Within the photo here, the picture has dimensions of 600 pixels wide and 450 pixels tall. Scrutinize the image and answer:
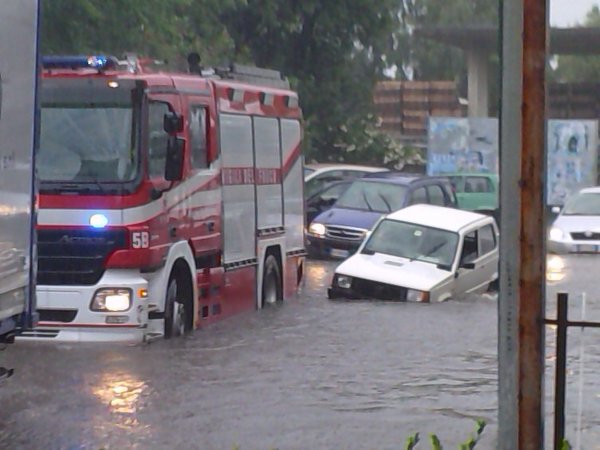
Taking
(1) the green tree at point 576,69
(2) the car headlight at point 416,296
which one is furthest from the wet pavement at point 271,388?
(1) the green tree at point 576,69

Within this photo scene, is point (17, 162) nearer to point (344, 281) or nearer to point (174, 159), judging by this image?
point (174, 159)

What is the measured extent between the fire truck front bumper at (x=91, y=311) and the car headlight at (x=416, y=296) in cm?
577

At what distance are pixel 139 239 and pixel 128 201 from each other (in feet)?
1.18

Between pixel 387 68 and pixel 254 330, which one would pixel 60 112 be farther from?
pixel 387 68

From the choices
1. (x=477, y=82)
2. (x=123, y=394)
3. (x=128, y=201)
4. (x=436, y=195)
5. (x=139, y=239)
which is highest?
(x=477, y=82)

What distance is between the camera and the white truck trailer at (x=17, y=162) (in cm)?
888

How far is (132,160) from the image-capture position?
13.1 m

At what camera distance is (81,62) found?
13.7m

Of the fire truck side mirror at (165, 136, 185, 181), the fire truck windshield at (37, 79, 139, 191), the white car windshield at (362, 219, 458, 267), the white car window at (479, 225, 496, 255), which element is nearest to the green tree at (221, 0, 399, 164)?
the white car window at (479, 225, 496, 255)

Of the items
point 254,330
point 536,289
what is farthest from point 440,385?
point 536,289

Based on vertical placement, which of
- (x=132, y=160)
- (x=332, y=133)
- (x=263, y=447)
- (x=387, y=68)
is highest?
(x=387, y=68)

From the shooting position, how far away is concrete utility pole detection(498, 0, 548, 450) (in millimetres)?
6469

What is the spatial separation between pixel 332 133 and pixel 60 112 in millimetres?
29184

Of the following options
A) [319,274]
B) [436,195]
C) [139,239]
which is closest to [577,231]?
[436,195]
